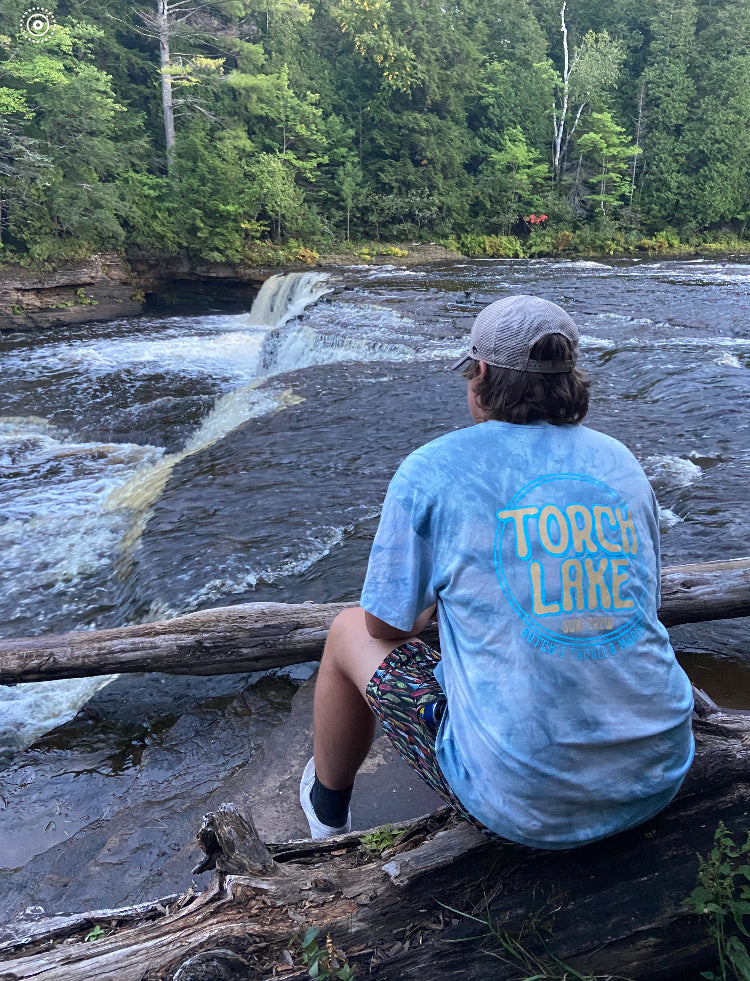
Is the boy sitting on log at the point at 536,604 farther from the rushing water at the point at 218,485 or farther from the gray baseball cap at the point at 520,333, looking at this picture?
the rushing water at the point at 218,485

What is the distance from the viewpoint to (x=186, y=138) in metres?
20.0

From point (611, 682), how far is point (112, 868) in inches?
75.8

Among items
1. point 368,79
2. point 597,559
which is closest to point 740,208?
point 368,79

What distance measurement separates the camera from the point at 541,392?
4.93ft

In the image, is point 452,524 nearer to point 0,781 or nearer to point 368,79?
point 0,781

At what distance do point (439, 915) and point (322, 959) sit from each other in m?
0.26

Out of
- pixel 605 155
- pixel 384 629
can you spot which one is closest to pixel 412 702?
pixel 384 629

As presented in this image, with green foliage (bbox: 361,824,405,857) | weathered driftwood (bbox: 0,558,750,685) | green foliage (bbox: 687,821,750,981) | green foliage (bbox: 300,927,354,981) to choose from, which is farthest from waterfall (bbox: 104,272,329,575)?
green foliage (bbox: 687,821,750,981)

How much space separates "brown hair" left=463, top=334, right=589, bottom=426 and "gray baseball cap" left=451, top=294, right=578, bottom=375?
1cm

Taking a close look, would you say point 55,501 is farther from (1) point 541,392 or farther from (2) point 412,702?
(1) point 541,392

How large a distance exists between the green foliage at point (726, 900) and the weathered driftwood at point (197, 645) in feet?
5.19

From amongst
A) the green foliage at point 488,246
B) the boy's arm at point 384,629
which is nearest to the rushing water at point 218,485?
the boy's arm at point 384,629

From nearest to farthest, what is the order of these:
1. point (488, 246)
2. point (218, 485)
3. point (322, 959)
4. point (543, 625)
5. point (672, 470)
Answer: point (543, 625)
point (322, 959)
point (672, 470)
point (218, 485)
point (488, 246)

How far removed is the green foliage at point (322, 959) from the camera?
4.58 feet
